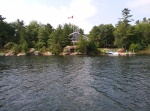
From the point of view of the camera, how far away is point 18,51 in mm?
114562

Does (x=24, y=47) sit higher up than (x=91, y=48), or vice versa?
(x=24, y=47)

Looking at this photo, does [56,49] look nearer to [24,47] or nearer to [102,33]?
[24,47]

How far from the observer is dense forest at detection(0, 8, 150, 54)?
366 feet

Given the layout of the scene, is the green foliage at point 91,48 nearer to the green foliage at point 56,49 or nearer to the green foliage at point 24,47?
the green foliage at point 56,49

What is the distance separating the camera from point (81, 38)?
4237 inches

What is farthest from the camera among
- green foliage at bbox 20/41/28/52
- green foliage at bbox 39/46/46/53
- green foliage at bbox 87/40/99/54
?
green foliage at bbox 39/46/46/53

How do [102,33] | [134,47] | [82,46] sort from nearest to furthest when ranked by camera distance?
[82,46] < [134,47] < [102,33]

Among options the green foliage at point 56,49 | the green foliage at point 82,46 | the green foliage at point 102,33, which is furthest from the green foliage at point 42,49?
the green foliage at point 102,33

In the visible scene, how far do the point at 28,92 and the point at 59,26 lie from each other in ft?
307

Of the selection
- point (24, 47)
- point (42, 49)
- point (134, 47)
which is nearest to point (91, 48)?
point (134, 47)

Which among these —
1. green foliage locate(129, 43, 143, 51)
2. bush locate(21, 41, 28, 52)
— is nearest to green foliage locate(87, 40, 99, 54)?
green foliage locate(129, 43, 143, 51)

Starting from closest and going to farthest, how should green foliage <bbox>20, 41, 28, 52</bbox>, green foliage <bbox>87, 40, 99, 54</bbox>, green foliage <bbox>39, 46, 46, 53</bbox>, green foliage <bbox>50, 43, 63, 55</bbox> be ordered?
1. green foliage <bbox>50, 43, 63, 55</bbox>
2. green foliage <bbox>87, 40, 99, 54</bbox>
3. green foliage <bbox>20, 41, 28, 52</bbox>
4. green foliage <bbox>39, 46, 46, 53</bbox>

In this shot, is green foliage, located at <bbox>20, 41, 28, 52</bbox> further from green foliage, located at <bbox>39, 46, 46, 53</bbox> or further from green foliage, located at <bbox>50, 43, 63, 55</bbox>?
green foliage, located at <bbox>50, 43, 63, 55</bbox>

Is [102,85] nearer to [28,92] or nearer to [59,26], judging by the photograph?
[28,92]
